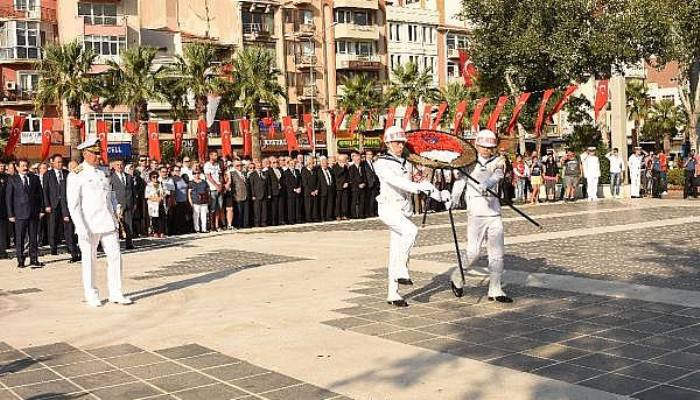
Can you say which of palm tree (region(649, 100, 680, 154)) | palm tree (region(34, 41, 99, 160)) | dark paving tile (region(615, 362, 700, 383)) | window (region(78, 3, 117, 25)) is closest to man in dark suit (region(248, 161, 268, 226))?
dark paving tile (region(615, 362, 700, 383))

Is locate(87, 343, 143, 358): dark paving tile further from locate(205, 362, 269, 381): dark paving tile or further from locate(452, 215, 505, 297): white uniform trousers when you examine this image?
locate(452, 215, 505, 297): white uniform trousers

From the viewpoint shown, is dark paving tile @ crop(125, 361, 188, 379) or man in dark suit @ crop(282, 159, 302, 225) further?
man in dark suit @ crop(282, 159, 302, 225)

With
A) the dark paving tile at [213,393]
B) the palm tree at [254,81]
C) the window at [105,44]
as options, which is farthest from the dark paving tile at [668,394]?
the window at [105,44]

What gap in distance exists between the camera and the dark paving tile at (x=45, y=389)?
253 inches

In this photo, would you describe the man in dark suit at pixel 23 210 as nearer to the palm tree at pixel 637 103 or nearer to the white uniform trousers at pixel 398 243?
the white uniform trousers at pixel 398 243

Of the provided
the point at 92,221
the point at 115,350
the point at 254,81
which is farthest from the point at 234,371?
the point at 254,81

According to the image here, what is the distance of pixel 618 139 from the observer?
3188 centimetres

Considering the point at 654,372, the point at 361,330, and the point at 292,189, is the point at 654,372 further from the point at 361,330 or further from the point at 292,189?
the point at 292,189

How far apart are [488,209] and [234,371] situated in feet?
13.0

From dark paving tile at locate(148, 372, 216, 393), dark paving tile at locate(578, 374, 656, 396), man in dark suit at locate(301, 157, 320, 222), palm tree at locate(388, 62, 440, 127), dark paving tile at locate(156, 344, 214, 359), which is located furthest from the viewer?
palm tree at locate(388, 62, 440, 127)

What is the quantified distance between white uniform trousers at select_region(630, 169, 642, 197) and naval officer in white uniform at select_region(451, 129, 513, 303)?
21.6 metres

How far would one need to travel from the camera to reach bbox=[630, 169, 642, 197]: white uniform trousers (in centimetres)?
2991

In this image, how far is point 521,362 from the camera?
269 inches

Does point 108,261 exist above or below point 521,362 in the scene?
above
